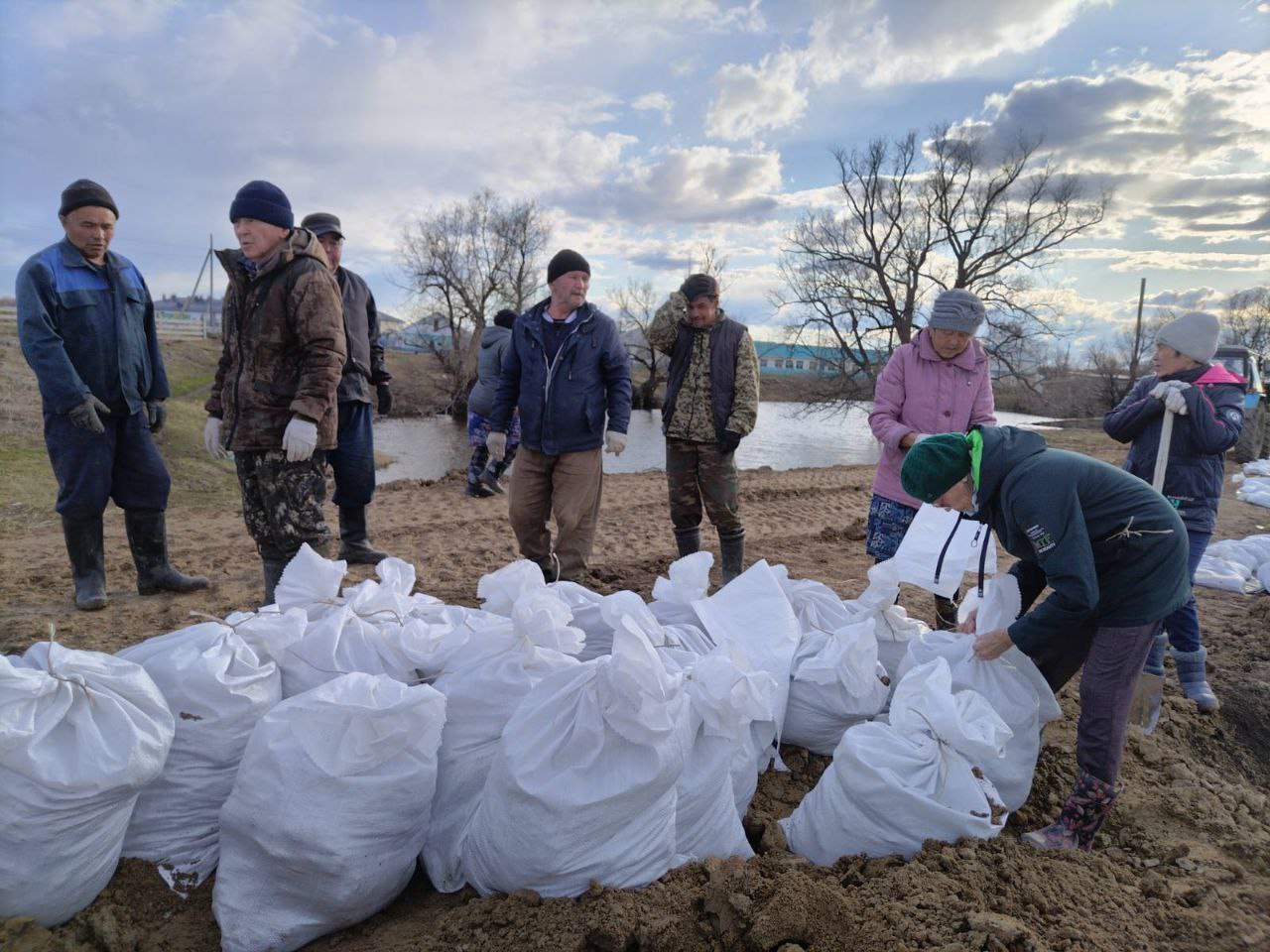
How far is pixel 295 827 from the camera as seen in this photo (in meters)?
1.64

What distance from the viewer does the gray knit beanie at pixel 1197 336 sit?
3.08 metres

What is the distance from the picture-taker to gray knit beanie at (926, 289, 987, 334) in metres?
3.05

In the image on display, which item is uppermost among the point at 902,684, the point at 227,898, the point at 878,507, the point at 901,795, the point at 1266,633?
the point at 878,507

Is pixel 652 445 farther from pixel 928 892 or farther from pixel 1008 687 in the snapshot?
pixel 928 892

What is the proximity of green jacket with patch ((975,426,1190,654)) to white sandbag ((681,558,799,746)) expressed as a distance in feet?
2.43

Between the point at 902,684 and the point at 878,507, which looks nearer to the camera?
the point at 902,684

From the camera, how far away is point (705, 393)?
394 cm

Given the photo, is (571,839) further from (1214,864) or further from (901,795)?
(1214,864)

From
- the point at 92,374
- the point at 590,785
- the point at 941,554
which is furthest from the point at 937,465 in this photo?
the point at 92,374

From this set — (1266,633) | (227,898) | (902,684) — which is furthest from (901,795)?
(1266,633)

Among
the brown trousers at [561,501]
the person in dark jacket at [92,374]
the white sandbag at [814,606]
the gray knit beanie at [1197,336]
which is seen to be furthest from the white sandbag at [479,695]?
the gray knit beanie at [1197,336]

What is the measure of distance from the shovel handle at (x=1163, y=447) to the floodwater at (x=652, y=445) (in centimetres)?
611

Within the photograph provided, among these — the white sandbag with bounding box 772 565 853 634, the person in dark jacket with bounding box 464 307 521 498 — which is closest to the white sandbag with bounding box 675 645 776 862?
the white sandbag with bounding box 772 565 853 634

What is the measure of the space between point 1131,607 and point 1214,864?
69 centimetres
